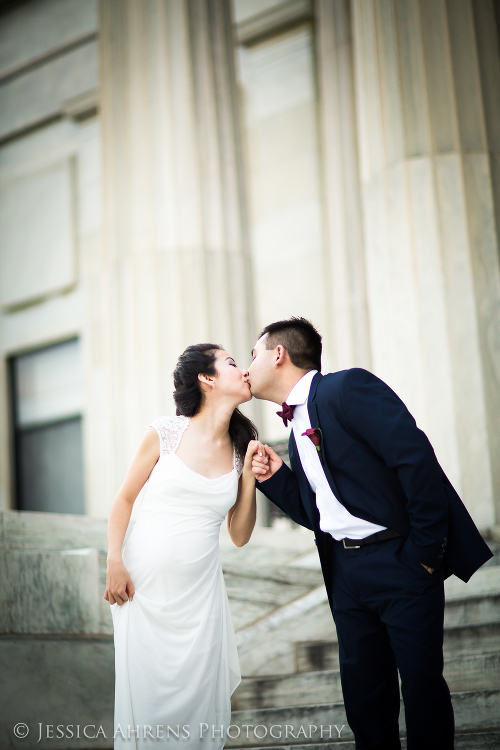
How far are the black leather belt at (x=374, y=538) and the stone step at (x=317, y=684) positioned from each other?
159 centimetres

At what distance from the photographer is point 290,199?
8.10m

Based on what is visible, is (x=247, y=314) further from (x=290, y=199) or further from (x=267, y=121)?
(x=267, y=121)

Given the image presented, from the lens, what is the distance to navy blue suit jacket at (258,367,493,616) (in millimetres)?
2629

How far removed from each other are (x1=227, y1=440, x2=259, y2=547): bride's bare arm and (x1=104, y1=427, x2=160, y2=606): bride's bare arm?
0.41 m

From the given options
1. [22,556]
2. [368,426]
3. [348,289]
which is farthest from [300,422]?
[348,289]

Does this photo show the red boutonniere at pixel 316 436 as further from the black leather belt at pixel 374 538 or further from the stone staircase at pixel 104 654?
the stone staircase at pixel 104 654

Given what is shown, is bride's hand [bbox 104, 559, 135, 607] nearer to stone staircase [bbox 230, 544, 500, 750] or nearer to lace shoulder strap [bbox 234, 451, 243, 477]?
lace shoulder strap [bbox 234, 451, 243, 477]

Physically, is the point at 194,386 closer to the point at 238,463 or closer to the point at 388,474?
the point at 238,463

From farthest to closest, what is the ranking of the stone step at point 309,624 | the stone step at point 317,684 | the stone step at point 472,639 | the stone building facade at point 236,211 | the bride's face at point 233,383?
the stone building facade at point 236,211 < the stone step at point 309,624 < the stone step at point 472,639 < the stone step at point 317,684 < the bride's face at point 233,383

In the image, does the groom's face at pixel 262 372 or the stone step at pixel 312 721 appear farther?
the stone step at pixel 312 721

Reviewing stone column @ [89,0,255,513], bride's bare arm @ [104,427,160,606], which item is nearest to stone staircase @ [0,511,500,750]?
bride's bare arm @ [104,427,160,606]

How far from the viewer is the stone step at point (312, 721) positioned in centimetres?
367

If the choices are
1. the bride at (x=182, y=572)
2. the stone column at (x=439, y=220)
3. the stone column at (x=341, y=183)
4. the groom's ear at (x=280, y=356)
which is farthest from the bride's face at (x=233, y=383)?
the stone column at (x=341, y=183)

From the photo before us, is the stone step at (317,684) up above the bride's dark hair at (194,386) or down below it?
below
